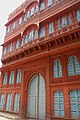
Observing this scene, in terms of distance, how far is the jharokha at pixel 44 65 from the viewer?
10414mm

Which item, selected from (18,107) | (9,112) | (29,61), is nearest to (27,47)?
(29,61)

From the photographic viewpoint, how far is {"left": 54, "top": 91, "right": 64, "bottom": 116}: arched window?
10.2 meters

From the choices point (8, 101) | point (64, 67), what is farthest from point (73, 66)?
point (8, 101)

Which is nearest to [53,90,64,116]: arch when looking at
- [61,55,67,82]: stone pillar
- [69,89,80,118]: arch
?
[69,89,80,118]: arch

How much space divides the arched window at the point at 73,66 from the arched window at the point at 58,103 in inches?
77.5

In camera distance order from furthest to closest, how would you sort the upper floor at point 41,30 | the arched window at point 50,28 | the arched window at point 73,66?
the arched window at point 50,28 → the upper floor at point 41,30 → the arched window at point 73,66

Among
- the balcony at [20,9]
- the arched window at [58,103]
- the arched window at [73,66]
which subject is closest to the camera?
the arched window at [58,103]

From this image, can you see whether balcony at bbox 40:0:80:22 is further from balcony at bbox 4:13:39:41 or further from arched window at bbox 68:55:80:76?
arched window at bbox 68:55:80:76

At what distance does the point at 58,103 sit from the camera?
34.4ft

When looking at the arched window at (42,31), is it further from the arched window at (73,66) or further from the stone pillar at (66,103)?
the stone pillar at (66,103)

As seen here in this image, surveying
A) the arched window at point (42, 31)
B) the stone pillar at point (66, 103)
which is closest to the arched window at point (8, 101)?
the stone pillar at point (66, 103)

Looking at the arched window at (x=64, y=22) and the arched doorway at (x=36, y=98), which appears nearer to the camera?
the arched doorway at (x=36, y=98)

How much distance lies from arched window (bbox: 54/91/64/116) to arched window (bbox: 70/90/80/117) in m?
0.88

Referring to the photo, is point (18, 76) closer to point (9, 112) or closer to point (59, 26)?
point (9, 112)
